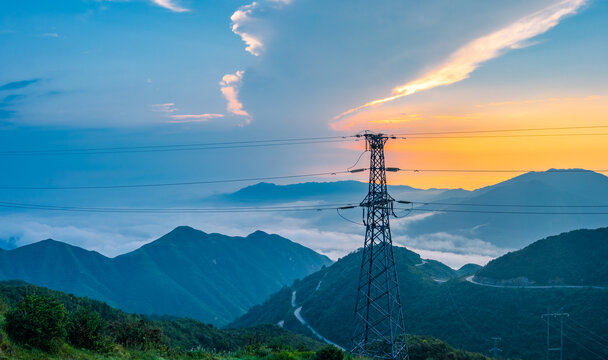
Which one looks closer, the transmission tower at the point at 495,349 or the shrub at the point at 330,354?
the shrub at the point at 330,354

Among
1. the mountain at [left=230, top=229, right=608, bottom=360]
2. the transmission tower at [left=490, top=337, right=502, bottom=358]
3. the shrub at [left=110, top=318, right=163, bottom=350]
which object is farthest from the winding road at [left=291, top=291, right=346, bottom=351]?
the shrub at [left=110, top=318, right=163, bottom=350]

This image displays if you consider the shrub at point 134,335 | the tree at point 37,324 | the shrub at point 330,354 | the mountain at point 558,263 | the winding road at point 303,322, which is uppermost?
the tree at point 37,324

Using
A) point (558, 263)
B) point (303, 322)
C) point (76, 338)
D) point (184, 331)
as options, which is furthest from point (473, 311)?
point (76, 338)

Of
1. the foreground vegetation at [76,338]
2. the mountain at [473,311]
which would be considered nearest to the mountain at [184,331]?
the mountain at [473,311]

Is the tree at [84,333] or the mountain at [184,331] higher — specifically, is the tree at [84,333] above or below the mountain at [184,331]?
above

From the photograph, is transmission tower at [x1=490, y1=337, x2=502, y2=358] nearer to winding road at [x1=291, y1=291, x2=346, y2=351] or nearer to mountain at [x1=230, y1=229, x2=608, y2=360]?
mountain at [x1=230, y1=229, x2=608, y2=360]

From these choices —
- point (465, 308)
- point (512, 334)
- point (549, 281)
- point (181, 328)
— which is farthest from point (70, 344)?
point (549, 281)

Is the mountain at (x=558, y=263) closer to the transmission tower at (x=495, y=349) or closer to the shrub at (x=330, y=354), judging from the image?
the transmission tower at (x=495, y=349)
